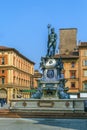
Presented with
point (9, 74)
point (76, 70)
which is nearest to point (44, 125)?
point (76, 70)

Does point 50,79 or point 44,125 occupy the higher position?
point 50,79

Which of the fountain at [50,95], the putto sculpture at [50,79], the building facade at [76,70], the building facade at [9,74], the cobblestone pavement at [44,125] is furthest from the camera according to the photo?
the building facade at [9,74]

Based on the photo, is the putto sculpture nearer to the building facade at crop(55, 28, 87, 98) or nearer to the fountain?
the fountain

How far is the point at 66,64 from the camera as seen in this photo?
89.4m

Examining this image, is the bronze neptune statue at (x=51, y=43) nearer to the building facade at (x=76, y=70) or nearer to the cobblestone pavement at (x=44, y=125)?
the cobblestone pavement at (x=44, y=125)

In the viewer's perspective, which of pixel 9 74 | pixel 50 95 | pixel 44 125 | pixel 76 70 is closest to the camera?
pixel 44 125

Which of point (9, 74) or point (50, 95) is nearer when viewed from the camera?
point (50, 95)

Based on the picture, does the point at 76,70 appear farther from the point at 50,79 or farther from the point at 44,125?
the point at 44,125

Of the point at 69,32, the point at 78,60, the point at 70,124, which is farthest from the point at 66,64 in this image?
the point at 70,124

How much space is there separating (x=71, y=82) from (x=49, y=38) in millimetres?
48889

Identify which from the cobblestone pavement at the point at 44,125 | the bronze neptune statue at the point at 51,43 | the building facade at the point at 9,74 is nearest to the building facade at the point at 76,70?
the building facade at the point at 9,74

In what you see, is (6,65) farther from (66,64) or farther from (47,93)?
A: (47,93)

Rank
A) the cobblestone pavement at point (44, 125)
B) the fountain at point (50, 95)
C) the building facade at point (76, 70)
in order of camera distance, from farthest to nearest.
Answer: the building facade at point (76, 70), the fountain at point (50, 95), the cobblestone pavement at point (44, 125)

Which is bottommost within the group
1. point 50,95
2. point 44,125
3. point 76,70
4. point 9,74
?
point 44,125
